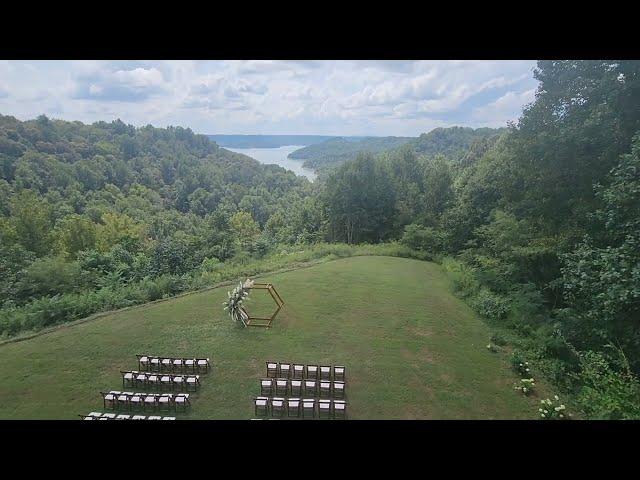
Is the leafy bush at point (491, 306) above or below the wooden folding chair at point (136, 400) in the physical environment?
above

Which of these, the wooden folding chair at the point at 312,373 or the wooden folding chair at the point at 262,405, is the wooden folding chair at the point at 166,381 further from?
the wooden folding chair at the point at 312,373

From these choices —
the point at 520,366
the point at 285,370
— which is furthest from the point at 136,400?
the point at 520,366

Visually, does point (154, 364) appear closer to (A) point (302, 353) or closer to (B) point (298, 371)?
(B) point (298, 371)

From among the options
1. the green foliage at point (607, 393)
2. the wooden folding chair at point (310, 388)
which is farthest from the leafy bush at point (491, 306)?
the wooden folding chair at point (310, 388)

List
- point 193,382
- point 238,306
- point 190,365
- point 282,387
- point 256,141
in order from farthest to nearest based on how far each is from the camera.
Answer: point 256,141 < point 238,306 < point 190,365 < point 193,382 < point 282,387

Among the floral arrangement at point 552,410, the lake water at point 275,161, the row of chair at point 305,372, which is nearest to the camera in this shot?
the floral arrangement at point 552,410

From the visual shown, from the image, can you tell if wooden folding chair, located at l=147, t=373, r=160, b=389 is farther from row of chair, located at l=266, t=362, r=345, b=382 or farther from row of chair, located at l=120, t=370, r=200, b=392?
row of chair, located at l=266, t=362, r=345, b=382

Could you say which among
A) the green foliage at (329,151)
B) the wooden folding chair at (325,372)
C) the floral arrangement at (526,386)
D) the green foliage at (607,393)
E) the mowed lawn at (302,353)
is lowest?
the mowed lawn at (302,353)
